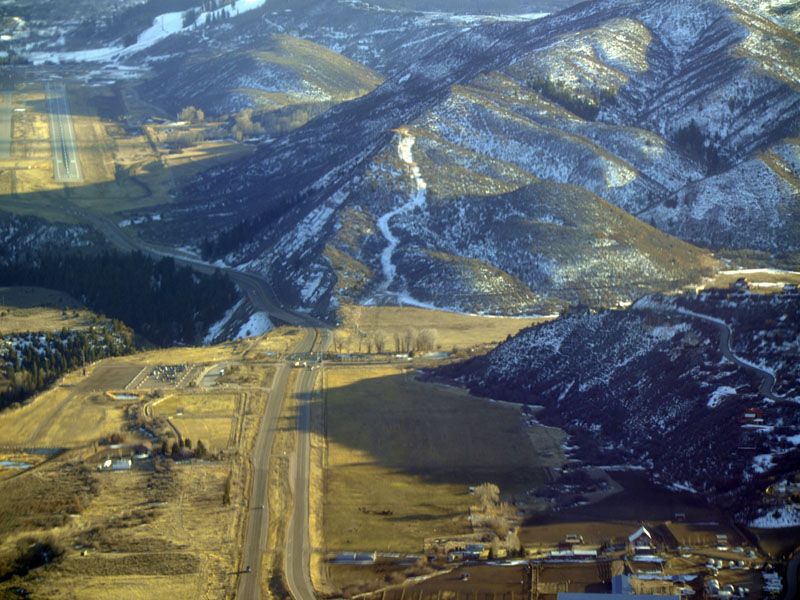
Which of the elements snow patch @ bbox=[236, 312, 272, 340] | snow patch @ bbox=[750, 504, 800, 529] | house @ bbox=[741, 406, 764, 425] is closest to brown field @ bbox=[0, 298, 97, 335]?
snow patch @ bbox=[236, 312, 272, 340]

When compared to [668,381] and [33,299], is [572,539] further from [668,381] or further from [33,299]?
[33,299]

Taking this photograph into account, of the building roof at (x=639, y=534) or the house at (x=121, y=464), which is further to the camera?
the house at (x=121, y=464)

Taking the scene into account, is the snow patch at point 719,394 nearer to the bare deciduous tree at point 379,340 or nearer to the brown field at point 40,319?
the bare deciduous tree at point 379,340

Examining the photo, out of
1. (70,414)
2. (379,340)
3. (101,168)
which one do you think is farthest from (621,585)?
(101,168)

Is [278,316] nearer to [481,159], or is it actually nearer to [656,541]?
[481,159]

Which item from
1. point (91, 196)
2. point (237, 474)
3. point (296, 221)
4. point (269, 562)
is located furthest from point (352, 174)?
point (269, 562)

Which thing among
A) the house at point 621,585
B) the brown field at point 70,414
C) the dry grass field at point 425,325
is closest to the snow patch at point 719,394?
the house at point 621,585
